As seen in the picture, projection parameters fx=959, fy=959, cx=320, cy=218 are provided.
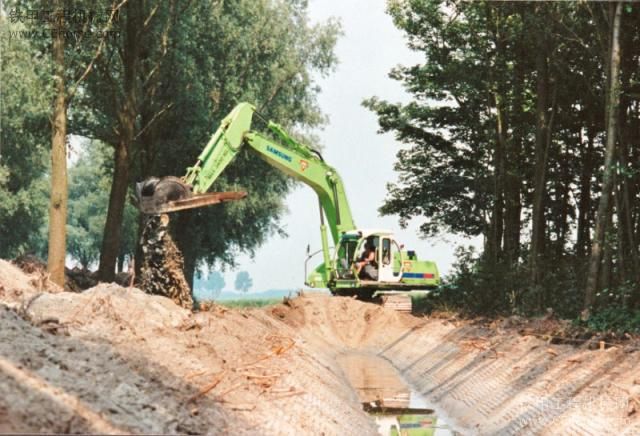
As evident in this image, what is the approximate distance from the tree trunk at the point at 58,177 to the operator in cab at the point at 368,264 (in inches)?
386

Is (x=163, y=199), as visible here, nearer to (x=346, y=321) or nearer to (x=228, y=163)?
(x=228, y=163)

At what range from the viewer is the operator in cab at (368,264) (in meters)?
30.3

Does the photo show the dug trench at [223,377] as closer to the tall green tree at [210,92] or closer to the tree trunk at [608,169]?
the tree trunk at [608,169]

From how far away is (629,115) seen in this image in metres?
27.8

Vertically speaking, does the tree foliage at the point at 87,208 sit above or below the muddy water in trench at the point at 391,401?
above

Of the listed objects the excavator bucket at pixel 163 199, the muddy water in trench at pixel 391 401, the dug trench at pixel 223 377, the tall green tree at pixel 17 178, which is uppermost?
the tall green tree at pixel 17 178

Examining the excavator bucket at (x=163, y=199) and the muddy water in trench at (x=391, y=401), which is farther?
the excavator bucket at (x=163, y=199)

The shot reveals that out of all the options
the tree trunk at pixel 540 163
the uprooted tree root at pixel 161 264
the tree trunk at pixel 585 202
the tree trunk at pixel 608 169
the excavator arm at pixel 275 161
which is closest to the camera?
the uprooted tree root at pixel 161 264

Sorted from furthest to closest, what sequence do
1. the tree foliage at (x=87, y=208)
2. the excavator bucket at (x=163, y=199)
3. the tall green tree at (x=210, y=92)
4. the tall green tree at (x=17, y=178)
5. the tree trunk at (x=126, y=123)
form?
the tree foliage at (x=87, y=208) < the tall green tree at (x=17, y=178) < the tall green tree at (x=210, y=92) < the tree trunk at (x=126, y=123) < the excavator bucket at (x=163, y=199)

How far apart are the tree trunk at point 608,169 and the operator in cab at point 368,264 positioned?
8842 mm

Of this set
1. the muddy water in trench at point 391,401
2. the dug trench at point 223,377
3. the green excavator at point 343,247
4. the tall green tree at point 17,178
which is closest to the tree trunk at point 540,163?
the green excavator at point 343,247

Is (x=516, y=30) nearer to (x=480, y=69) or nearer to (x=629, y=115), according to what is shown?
(x=480, y=69)

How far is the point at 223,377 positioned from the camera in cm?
1068

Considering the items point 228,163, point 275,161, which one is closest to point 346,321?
point 275,161
